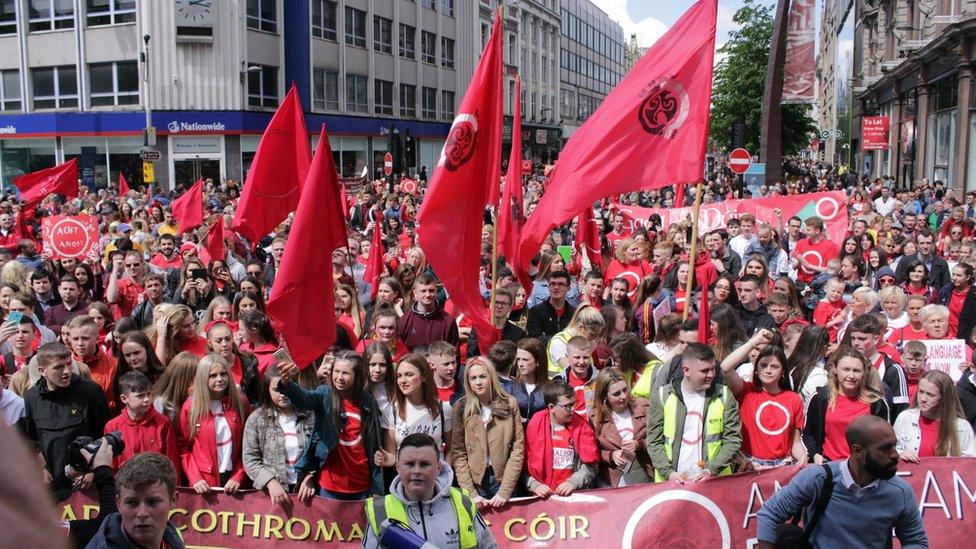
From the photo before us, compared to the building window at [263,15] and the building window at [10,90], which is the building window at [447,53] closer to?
the building window at [263,15]

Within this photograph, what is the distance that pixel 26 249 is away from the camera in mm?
11523

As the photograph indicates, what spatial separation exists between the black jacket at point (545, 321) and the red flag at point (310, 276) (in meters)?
2.47

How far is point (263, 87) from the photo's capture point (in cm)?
3878

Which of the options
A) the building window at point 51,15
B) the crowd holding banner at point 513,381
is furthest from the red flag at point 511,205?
the building window at point 51,15

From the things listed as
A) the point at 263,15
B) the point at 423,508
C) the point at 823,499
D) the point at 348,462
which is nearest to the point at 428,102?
the point at 263,15

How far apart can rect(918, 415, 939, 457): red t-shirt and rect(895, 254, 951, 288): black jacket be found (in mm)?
5389

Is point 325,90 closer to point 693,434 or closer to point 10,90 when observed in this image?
point 10,90

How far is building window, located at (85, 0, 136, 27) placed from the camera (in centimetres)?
3631

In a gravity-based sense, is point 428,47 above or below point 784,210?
above

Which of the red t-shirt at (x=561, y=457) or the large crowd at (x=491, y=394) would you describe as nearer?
the large crowd at (x=491, y=394)

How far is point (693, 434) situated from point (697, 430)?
0.11 ft

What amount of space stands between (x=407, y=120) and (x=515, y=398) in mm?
45498

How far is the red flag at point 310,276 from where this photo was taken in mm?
5980

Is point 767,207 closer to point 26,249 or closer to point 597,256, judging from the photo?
point 597,256
